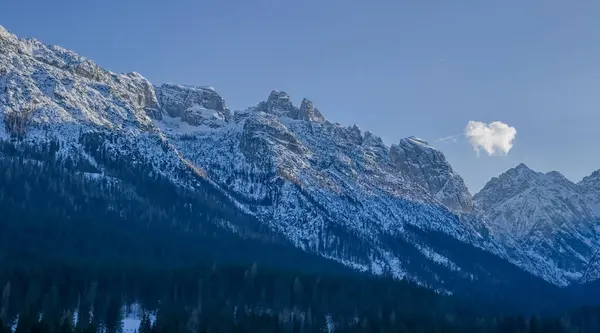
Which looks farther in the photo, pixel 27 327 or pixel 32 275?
pixel 32 275

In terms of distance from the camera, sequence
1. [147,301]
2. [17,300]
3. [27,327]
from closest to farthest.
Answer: [27,327]
[17,300]
[147,301]

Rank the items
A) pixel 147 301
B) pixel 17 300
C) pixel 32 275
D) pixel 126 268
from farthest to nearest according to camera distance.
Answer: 1. pixel 126 268
2. pixel 147 301
3. pixel 32 275
4. pixel 17 300

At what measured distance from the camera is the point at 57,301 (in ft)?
518

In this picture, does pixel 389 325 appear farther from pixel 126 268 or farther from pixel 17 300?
pixel 17 300

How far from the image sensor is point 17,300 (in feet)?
512

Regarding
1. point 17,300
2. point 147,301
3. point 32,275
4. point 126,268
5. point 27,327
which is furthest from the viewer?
point 126,268

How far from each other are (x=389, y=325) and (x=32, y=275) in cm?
8395

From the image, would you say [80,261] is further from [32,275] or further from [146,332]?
[146,332]

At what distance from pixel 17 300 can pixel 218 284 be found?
57748 mm

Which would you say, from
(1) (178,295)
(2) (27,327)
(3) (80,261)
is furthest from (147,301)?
(2) (27,327)

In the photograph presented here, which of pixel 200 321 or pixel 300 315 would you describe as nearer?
pixel 200 321

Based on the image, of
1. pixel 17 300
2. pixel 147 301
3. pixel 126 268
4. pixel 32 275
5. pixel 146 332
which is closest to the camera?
pixel 146 332

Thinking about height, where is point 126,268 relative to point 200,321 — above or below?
above

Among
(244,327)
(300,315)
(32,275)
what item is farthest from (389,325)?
(32,275)
